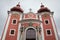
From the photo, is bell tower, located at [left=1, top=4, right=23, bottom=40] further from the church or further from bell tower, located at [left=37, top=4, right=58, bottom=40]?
bell tower, located at [left=37, top=4, right=58, bottom=40]

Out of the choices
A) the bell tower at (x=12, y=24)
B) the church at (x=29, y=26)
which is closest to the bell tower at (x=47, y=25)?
the church at (x=29, y=26)

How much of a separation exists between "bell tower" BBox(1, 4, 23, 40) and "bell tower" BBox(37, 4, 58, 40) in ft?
14.6

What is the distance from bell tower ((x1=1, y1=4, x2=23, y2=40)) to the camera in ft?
69.2

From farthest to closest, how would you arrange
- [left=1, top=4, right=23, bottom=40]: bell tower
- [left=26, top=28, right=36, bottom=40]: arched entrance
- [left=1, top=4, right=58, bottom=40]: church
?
[left=1, top=4, right=23, bottom=40]: bell tower → [left=1, top=4, right=58, bottom=40]: church → [left=26, top=28, right=36, bottom=40]: arched entrance

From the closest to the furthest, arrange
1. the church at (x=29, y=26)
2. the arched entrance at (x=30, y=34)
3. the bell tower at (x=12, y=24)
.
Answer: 1. the arched entrance at (x=30, y=34)
2. the church at (x=29, y=26)
3. the bell tower at (x=12, y=24)

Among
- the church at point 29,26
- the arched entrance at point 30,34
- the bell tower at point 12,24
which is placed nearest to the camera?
the arched entrance at point 30,34

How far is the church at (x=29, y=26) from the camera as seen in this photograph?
68.6ft

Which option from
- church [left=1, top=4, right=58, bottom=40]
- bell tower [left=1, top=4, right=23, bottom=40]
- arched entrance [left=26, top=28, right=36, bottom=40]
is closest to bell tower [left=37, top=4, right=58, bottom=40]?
church [left=1, top=4, right=58, bottom=40]

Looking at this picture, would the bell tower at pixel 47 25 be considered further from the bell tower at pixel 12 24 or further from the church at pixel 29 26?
the bell tower at pixel 12 24

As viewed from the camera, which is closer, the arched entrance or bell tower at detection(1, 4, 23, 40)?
the arched entrance

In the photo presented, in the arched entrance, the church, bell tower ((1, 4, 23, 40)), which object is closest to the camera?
the arched entrance

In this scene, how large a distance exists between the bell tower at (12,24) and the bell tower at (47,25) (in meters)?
4.44

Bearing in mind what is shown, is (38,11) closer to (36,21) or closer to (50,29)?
(36,21)

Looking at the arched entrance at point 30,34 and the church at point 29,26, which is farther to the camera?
the church at point 29,26
